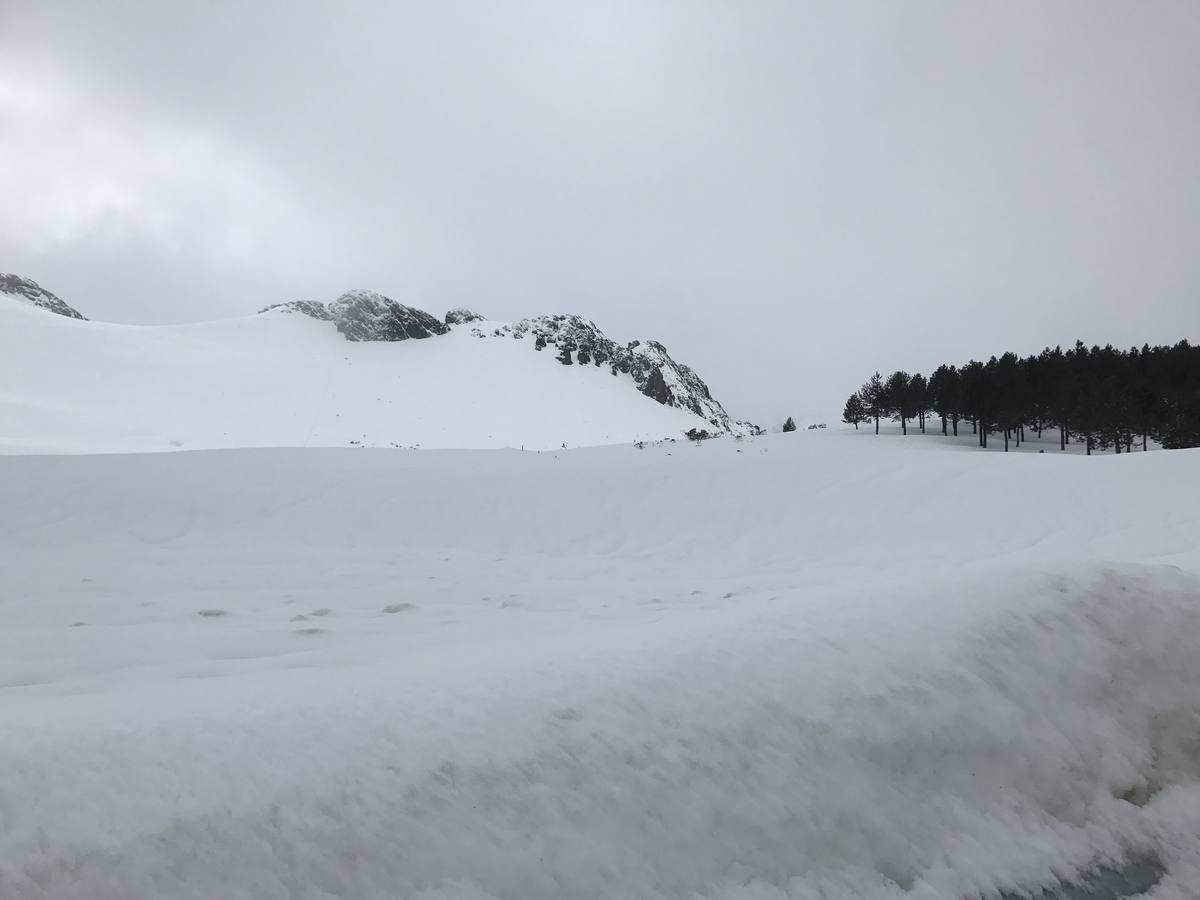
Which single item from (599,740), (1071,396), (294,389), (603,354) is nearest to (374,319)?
(294,389)

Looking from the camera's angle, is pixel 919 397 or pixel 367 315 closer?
pixel 919 397

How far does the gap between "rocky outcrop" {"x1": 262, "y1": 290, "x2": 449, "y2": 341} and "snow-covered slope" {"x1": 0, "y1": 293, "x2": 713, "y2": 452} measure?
177mm

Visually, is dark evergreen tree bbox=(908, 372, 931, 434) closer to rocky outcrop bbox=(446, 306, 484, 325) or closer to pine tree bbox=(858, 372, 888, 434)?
pine tree bbox=(858, 372, 888, 434)

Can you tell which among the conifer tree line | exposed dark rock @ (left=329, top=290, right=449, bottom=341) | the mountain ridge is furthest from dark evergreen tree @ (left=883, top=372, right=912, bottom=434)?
exposed dark rock @ (left=329, top=290, right=449, bottom=341)

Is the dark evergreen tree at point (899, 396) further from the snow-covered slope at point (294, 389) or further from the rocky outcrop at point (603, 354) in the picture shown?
the rocky outcrop at point (603, 354)

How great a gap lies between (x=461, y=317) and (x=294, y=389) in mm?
30176

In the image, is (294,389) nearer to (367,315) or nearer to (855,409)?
(367,315)

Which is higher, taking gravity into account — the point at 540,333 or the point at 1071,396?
the point at 540,333

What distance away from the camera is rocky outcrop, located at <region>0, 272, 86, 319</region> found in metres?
60.7

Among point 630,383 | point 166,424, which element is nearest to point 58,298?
point 166,424

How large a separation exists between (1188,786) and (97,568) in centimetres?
865

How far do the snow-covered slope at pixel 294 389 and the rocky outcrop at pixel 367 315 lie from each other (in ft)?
0.58

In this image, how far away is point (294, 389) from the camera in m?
38.6

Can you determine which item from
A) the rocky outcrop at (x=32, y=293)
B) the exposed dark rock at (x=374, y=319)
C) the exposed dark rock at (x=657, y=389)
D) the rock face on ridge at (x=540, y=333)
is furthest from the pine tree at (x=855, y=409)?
the rocky outcrop at (x=32, y=293)
